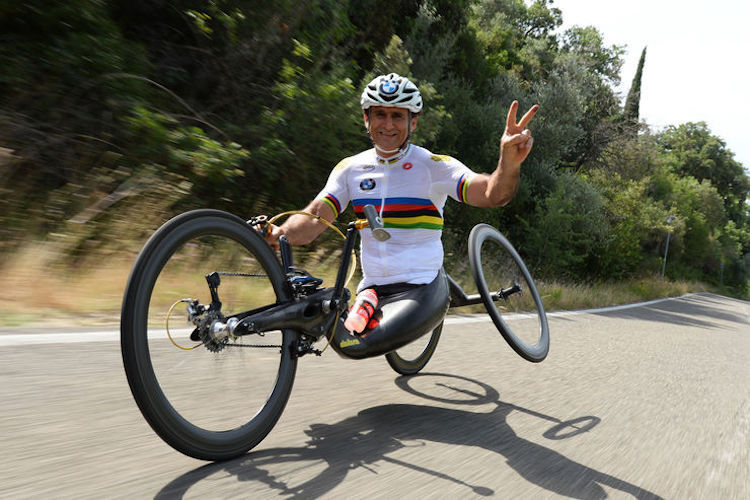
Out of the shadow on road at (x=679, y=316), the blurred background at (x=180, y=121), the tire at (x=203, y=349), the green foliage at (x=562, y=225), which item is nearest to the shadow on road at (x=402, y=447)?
the tire at (x=203, y=349)

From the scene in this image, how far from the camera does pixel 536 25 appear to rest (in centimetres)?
4019

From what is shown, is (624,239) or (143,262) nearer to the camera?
(143,262)

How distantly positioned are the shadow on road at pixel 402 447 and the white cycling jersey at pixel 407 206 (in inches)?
30.4

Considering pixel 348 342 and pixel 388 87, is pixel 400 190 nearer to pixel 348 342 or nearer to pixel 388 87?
pixel 388 87

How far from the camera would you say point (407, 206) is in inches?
133

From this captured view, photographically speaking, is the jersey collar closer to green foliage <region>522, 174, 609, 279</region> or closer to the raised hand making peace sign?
the raised hand making peace sign

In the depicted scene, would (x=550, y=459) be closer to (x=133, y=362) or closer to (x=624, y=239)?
(x=133, y=362)

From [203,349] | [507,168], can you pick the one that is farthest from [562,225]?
[203,349]

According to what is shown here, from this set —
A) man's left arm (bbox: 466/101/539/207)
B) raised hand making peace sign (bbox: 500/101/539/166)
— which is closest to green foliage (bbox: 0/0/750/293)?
man's left arm (bbox: 466/101/539/207)

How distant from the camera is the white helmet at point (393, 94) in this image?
3292 mm

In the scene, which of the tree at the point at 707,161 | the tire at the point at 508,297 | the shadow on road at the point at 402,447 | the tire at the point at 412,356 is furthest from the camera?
the tree at the point at 707,161

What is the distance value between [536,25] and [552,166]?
828 inches

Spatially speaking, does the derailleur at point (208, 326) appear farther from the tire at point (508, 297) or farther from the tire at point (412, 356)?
the tire at point (412, 356)

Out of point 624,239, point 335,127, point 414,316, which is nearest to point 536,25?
point 624,239
